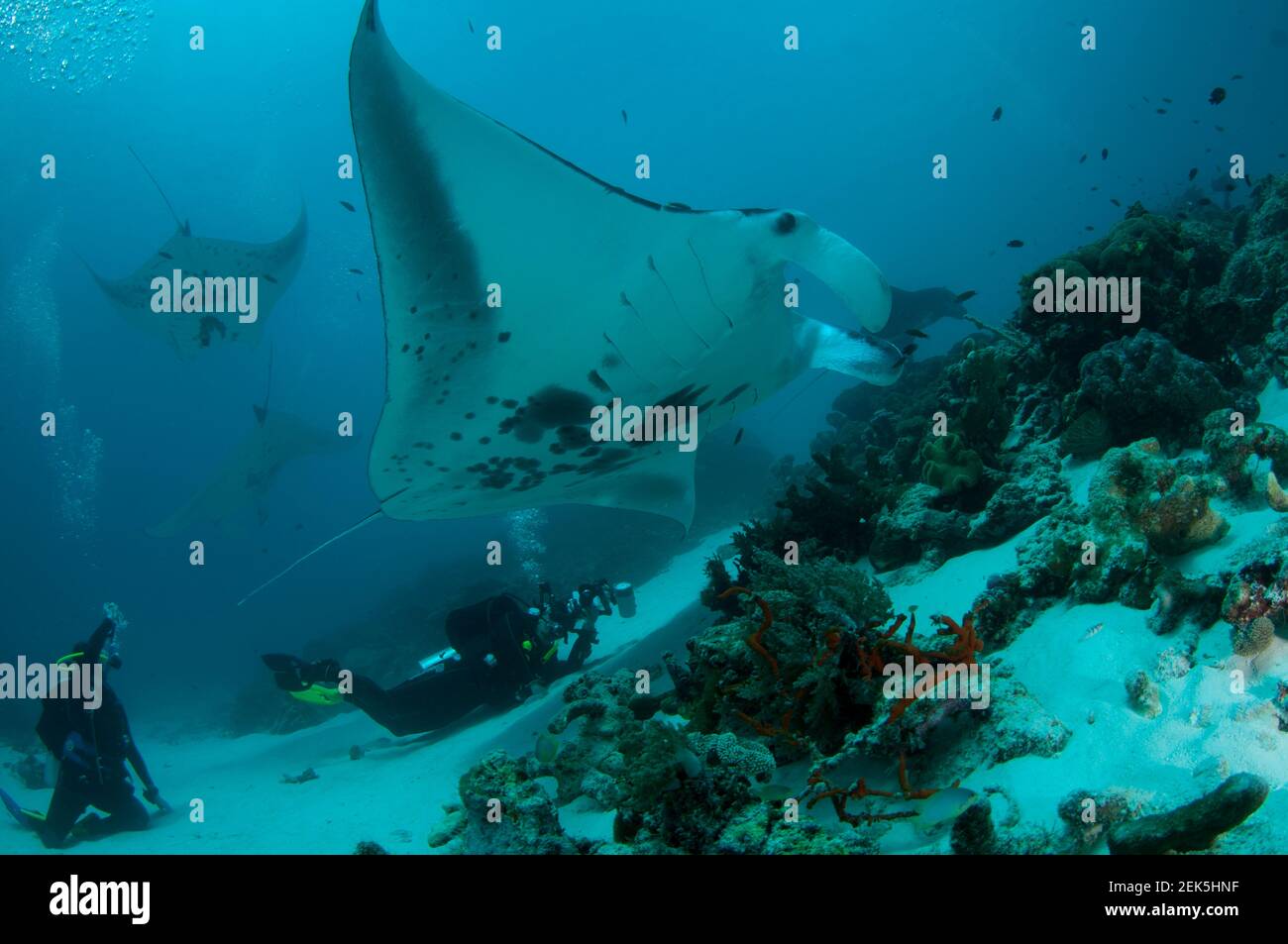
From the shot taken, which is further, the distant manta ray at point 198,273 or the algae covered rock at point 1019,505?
the distant manta ray at point 198,273

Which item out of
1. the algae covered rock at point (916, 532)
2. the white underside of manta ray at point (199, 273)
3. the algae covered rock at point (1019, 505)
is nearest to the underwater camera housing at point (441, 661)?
the algae covered rock at point (916, 532)

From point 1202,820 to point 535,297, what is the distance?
3337 millimetres

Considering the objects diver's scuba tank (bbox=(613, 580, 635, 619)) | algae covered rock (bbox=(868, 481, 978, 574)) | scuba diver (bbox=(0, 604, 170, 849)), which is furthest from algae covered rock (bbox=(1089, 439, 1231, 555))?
scuba diver (bbox=(0, 604, 170, 849))

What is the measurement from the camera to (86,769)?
291 inches

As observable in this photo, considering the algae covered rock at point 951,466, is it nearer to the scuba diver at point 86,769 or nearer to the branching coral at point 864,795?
the branching coral at point 864,795

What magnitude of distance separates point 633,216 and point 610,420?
1524 millimetres

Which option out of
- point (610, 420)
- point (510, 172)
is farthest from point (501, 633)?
point (510, 172)

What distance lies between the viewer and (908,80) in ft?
239

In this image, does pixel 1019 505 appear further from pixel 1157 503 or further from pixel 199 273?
pixel 199 273

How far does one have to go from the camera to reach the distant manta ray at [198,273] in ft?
48.4

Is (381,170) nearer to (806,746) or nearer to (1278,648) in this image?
(806,746)

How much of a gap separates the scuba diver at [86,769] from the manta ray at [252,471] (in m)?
13.7

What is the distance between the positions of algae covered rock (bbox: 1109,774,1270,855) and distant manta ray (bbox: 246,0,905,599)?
244cm

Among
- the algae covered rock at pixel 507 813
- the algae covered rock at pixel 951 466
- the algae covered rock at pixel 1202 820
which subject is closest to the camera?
the algae covered rock at pixel 1202 820
